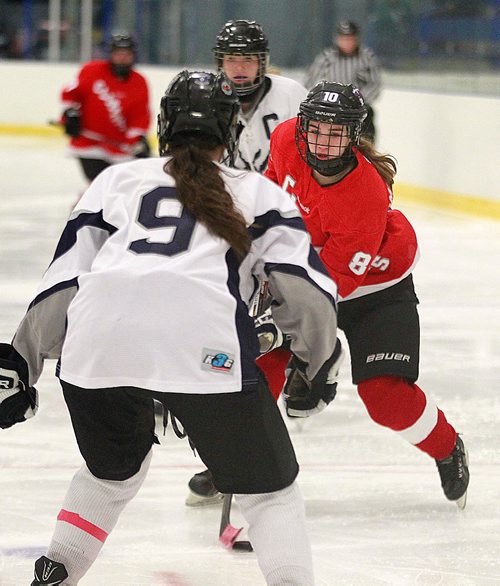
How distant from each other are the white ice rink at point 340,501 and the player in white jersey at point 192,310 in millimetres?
676

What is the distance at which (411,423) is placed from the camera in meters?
2.77

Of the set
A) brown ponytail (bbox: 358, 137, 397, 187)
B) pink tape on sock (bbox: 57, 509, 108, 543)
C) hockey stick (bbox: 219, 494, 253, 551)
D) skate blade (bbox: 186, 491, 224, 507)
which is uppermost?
Result: brown ponytail (bbox: 358, 137, 397, 187)

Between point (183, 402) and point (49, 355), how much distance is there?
28 centimetres

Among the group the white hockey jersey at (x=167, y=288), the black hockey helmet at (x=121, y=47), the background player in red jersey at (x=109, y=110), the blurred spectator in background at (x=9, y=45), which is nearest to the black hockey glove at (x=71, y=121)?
the background player in red jersey at (x=109, y=110)

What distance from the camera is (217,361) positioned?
1.74 m

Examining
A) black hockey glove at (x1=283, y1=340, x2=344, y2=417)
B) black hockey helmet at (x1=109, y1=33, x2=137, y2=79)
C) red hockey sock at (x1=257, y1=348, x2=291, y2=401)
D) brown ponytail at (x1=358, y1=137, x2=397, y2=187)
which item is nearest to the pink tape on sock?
black hockey glove at (x1=283, y1=340, x2=344, y2=417)

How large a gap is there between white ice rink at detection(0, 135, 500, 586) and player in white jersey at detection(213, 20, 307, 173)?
0.80 meters

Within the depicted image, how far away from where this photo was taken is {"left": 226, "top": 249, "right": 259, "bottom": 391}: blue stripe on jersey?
1.76 meters

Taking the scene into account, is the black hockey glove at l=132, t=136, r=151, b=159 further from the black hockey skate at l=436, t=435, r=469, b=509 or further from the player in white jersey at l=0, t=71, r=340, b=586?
the player in white jersey at l=0, t=71, r=340, b=586

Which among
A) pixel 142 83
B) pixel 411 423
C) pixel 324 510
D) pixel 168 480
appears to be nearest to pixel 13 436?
pixel 168 480

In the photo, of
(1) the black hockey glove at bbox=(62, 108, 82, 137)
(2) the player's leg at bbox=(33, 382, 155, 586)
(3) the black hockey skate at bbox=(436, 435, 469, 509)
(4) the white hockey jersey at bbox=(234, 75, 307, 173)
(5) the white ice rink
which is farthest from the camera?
(1) the black hockey glove at bbox=(62, 108, 82, 137)

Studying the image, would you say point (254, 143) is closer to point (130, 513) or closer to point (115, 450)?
point (130, 513)

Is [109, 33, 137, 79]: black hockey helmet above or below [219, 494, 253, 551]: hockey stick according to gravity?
above

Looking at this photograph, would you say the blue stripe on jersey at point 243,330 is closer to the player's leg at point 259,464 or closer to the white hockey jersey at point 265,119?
the player's leg at point 259,464
